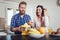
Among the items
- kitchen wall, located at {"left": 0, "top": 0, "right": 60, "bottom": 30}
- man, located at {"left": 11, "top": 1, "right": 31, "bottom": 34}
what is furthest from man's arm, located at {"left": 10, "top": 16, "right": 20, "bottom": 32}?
kitchen wall, located at {"left": 0, "top": 0, "right": 60, "bottom": 30}

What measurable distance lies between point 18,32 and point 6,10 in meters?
0.26

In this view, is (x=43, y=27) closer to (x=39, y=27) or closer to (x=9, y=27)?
(x=39, y=27)

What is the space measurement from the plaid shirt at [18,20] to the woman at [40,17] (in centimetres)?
10

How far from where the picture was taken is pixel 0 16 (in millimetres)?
1304

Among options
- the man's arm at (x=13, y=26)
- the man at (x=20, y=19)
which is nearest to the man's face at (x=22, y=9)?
the man at (x=20, y=19)

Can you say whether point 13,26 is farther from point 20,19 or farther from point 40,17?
point 40,17

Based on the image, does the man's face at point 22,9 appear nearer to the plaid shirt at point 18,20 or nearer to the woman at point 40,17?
the plaid shirt at point 18,20

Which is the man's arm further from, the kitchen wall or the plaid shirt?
the kitchen wall

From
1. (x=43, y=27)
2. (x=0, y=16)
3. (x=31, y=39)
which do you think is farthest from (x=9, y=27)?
(x=43, y=27)

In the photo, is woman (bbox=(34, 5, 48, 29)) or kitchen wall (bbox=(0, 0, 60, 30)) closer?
kitchen wall (bbox=(0, 0, 60, 30))

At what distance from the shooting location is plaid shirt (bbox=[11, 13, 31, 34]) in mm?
1357

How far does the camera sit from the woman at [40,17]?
1428 mm

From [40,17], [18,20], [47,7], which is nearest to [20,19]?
[18,20]

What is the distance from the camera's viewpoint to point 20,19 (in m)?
1.39
